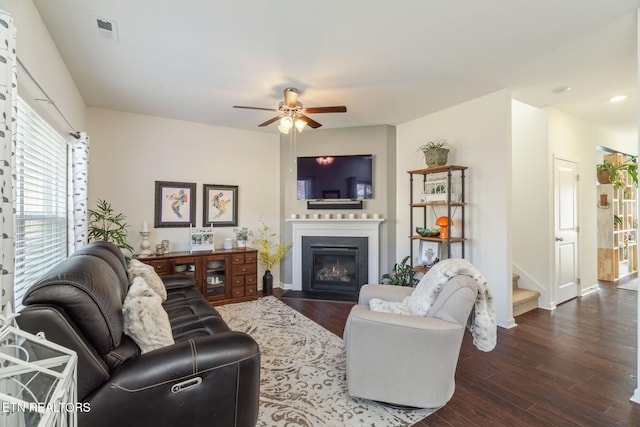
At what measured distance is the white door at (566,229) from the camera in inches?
160

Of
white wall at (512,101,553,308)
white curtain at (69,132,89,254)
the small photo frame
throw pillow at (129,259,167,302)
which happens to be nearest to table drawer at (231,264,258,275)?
throw pillow at (129,259,167,302)

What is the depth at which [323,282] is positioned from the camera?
15.7ft

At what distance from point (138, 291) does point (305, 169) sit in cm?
326

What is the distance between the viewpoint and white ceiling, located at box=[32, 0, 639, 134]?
2.02 m

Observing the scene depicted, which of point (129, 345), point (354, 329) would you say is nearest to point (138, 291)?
point (129, 345)

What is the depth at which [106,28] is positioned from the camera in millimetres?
2213

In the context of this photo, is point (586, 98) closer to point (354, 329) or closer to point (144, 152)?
point (354, 329)

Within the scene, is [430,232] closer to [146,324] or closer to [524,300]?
[524,300]

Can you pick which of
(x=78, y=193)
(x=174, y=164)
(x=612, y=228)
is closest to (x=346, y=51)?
(x=78, y=193)

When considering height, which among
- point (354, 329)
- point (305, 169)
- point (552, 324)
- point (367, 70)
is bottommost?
point (552, 324)

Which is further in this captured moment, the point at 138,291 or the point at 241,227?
the point at 241,227

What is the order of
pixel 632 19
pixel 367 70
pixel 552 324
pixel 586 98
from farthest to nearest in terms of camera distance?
pixel 586 98 → pixel 552 324 → pixel 367 70 → pixel 632 19

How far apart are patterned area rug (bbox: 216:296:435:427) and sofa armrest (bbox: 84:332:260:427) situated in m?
0.53

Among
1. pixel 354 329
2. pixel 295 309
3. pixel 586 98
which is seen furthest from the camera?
pixel 295 309
